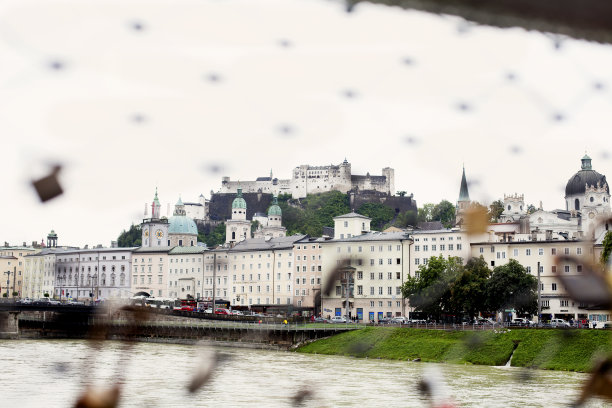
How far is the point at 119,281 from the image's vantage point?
5625 centimetres

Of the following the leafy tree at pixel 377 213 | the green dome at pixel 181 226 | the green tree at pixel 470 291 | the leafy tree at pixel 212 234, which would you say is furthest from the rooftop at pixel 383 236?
the leafy tree at pixel 212 234

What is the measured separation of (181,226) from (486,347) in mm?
56471

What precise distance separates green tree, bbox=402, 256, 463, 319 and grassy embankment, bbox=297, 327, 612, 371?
424 cm

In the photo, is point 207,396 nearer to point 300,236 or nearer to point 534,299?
point 534,299

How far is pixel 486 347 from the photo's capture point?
90.3 feet

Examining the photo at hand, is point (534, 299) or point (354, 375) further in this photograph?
point (534, 299)

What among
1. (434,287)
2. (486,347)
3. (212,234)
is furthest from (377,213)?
(486,347)

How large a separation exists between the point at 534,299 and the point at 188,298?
21.5m

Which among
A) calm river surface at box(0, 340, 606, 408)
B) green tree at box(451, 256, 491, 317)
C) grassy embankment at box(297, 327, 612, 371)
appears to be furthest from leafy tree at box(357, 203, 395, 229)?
calm river surface at box(0, 340, 606, 408)

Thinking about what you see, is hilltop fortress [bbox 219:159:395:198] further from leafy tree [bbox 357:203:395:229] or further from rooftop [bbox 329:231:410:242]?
rooftop [bbox 329:231:410:242]

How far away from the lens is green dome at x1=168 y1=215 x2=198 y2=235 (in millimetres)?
78562

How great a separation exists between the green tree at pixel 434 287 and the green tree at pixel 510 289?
1.81 metres

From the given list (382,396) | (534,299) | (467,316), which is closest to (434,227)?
(467,316)

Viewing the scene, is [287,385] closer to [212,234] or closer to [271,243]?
[271,243]
